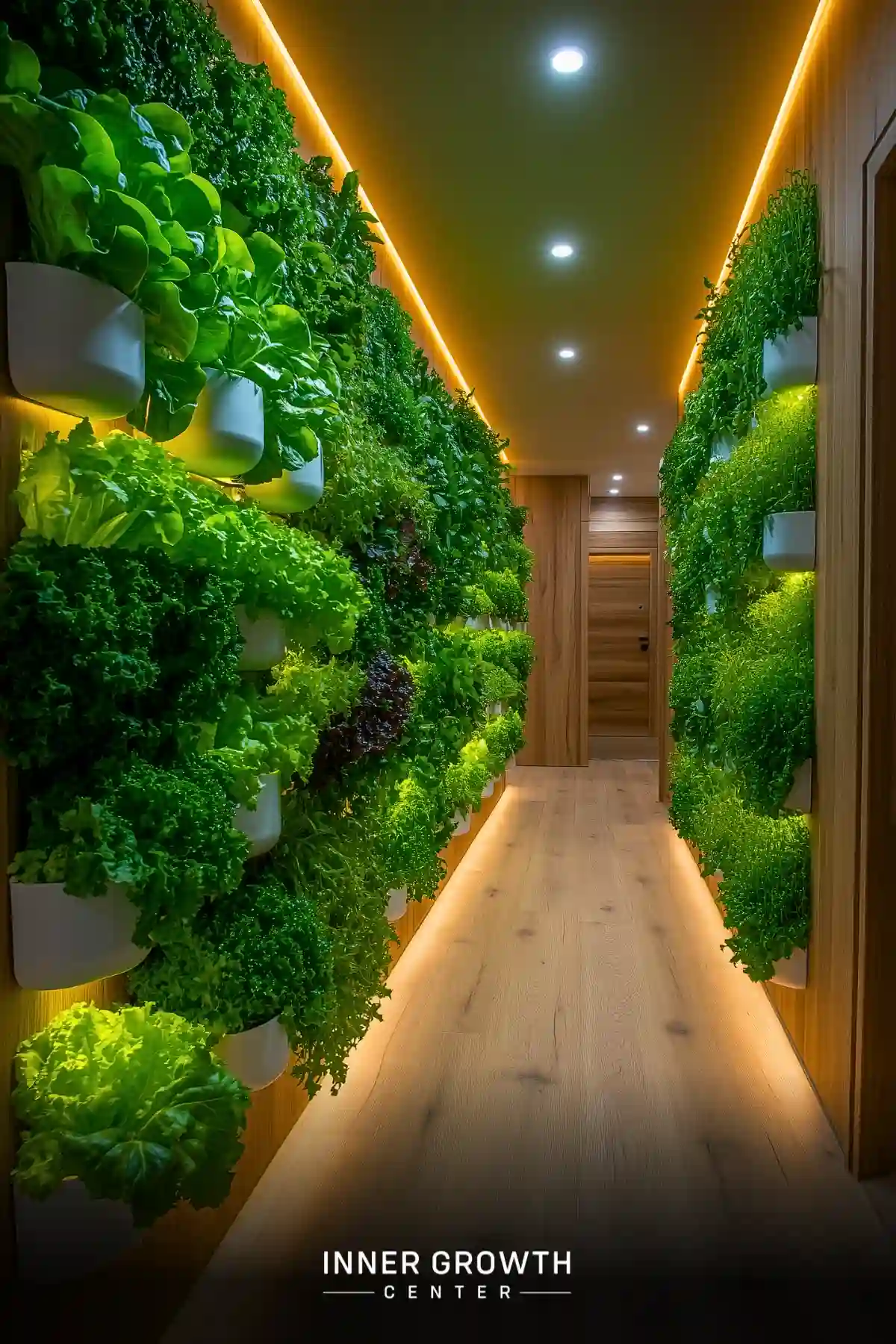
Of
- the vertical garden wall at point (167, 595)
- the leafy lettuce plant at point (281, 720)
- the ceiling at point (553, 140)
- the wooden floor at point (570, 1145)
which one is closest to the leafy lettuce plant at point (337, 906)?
the vertical garden wall at point (167, 595)

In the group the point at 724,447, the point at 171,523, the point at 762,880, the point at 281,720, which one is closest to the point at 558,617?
the point at 724,447

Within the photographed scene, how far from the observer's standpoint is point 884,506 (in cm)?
189

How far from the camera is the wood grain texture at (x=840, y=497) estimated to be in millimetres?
1919

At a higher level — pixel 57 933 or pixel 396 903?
pixel 57 933

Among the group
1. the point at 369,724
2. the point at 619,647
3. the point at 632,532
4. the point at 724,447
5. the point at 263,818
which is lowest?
the point at 263,818

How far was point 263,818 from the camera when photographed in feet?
4.62

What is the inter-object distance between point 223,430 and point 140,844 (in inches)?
22.1

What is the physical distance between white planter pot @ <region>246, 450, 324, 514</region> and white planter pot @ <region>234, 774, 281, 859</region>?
44cm

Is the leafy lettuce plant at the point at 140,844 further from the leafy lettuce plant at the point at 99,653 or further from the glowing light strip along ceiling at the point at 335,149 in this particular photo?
the glowing light strip along ceiling at the point at 335,149

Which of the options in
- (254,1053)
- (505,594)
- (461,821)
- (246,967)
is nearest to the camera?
(246,967)

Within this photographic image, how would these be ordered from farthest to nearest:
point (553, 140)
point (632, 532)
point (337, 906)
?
point (632, 532)
point (553, 140)
point (337, 906)

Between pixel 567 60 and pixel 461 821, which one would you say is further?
pixel 461 821

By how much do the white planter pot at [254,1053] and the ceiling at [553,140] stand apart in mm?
2041

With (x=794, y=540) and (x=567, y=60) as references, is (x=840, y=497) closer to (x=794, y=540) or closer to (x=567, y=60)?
(x=794, y=540)
